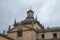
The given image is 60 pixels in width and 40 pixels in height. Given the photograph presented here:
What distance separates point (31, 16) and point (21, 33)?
7.73 metres

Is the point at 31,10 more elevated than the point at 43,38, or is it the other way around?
the point at 31,10

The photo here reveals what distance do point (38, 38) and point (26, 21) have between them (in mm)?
5836

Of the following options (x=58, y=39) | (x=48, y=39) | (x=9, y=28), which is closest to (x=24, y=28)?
(x=9, y=28)

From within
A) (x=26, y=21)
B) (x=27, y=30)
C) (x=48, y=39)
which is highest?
(x=26, y=21)

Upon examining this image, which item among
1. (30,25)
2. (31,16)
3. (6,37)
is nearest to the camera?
(6,37)

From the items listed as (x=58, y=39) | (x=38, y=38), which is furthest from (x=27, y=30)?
(x=58, y=39)

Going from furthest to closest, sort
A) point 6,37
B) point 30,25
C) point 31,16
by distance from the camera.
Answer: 1. point 31,16
2. point 30,25
3. point 6,37

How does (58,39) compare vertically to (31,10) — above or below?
below

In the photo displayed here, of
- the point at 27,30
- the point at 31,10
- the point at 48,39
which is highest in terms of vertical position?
the point at 31,10

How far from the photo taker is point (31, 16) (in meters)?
40.7

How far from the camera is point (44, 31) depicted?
35.1 meters

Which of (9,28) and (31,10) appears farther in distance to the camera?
(31,10)

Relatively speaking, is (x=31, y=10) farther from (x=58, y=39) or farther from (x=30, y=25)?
(x=58, y=39)

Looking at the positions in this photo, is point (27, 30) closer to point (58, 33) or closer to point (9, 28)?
point (9, 28)
